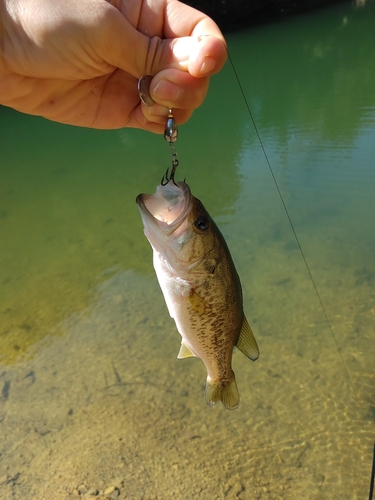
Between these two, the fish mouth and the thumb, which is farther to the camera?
the fish mouth

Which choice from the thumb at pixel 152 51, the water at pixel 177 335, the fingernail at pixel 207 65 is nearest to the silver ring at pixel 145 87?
the thumb at pixel 152 51

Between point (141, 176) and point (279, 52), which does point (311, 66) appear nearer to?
point (279, 52)

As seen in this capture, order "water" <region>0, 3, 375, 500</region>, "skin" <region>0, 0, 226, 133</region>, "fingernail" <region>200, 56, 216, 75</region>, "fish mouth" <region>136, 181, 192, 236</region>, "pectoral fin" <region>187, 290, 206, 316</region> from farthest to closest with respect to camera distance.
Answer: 1. "water" <region>0, 3, 375, 500</region>
2. "pectoral fin" <region>187, 290, 206, 316</region>
3. "fish mouth" <region>136, 181, 192, 236</region>
4. "skin" <region>0, 0, 226, 133</region>
5. "fingernail" <region>200, 56, 216, 75</region>

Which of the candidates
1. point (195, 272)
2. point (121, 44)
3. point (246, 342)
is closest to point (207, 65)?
point (121, 44)

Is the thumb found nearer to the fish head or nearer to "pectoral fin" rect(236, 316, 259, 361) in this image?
the fish head

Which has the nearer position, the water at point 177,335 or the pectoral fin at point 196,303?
the pectoral fin at point 196,303

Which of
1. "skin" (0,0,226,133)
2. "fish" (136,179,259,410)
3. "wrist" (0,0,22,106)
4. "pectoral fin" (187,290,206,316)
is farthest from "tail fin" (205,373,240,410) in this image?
"wrist" (0,0,22,106)

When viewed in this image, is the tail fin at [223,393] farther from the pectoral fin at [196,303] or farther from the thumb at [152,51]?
the thumb at [152,51]

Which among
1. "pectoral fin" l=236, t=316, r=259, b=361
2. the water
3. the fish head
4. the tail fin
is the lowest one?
the water

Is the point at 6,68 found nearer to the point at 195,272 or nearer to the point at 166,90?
the point at 166,90
